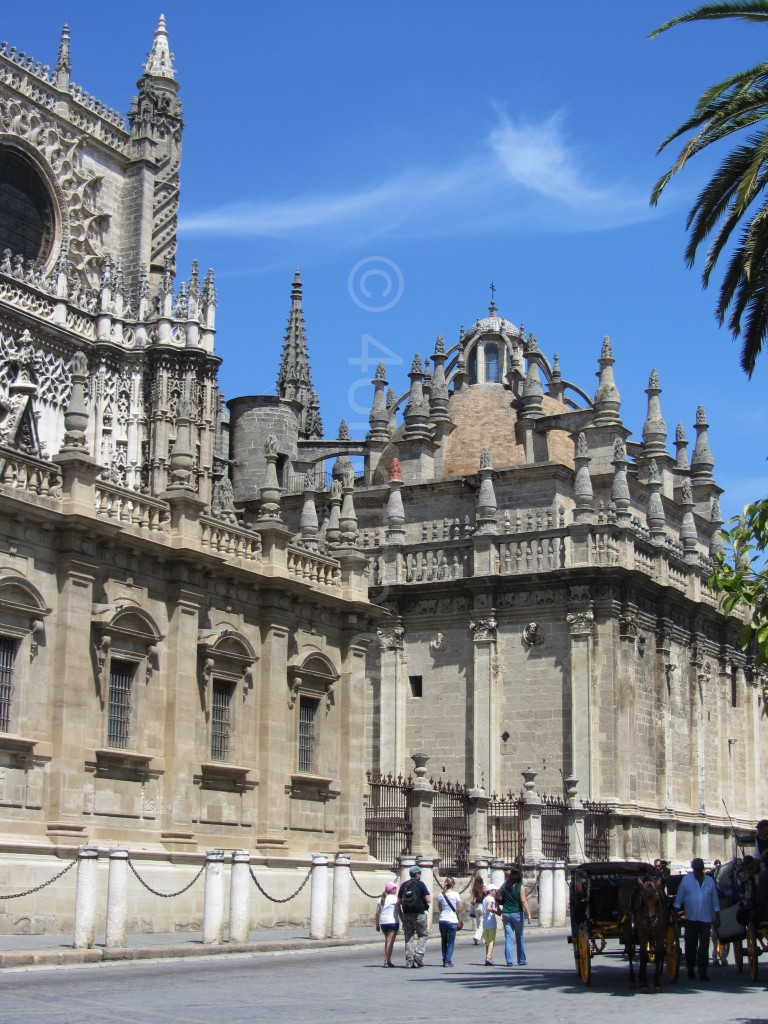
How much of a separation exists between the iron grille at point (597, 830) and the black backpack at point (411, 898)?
48.2ft

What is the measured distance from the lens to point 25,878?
20328 mm

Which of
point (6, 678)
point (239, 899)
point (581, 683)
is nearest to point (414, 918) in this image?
point (239, 899)

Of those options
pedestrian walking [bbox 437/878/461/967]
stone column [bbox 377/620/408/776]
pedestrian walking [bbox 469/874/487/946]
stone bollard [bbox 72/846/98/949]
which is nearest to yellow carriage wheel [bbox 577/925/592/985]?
pedestrian walking [bbox 437/878/461/967]

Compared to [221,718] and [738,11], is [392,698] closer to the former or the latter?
[221,718]

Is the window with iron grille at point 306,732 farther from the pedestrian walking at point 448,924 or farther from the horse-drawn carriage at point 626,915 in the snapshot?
the horse-drawn carriage at point 626,915

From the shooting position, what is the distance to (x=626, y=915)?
1648cm

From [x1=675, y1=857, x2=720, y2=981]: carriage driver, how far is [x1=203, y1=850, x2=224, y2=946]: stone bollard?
630 centimetres

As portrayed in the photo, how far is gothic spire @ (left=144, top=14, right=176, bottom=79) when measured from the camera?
45.2 metres

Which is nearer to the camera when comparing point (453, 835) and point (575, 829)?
point (453, 835)

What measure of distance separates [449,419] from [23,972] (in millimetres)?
28961

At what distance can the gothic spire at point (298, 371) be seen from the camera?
5950cm

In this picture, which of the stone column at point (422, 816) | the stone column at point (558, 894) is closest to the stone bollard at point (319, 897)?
the stone column at point (422, 816)

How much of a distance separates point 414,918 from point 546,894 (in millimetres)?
10201

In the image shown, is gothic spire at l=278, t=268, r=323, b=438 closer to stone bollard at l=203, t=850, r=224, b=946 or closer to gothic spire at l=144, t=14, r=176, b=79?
gothic spire at l=144, t=14, r=176, b=79
